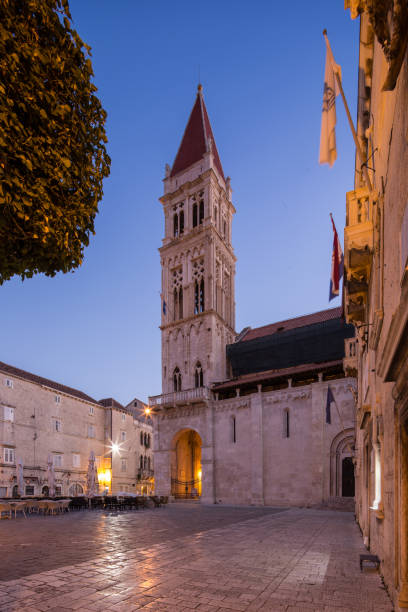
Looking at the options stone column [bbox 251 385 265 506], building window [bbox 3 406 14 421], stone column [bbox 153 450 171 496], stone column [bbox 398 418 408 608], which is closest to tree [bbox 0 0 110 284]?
stone column [bbox 398 418 408 608]

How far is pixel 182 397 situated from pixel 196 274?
1176 centimetres

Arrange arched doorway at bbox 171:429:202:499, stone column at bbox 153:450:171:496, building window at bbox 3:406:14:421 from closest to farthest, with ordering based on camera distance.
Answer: stone column at bbox 153:450:171:496 → arched doorway at bbox 171:429:202:499 → building window at bbox 3:406:14:421

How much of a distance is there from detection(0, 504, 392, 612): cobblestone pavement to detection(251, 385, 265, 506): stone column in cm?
1618

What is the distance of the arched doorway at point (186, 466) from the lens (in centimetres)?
3316

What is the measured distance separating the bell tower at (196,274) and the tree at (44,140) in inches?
1106

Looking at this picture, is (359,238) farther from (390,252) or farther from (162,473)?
(162,473)

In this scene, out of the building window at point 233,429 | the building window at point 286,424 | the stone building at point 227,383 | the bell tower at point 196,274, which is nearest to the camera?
the stone building at point 227,383

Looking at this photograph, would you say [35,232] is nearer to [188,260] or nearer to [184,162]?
[188,260]

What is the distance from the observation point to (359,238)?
8.03 m

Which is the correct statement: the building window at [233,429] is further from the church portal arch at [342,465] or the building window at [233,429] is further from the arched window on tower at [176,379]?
the church portal arch at [342,465]

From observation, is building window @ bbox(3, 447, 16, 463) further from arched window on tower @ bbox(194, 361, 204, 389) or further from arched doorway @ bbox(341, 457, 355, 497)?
arched doorway @ bbox(341, 457, 355, 497)

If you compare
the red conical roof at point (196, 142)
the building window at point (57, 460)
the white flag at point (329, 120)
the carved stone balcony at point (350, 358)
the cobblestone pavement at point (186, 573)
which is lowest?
the building window at point (57, 460)

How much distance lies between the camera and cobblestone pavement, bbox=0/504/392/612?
5.56m

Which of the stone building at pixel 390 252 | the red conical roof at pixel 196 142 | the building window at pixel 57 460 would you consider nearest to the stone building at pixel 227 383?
the red conical roof at pixel 196 142
